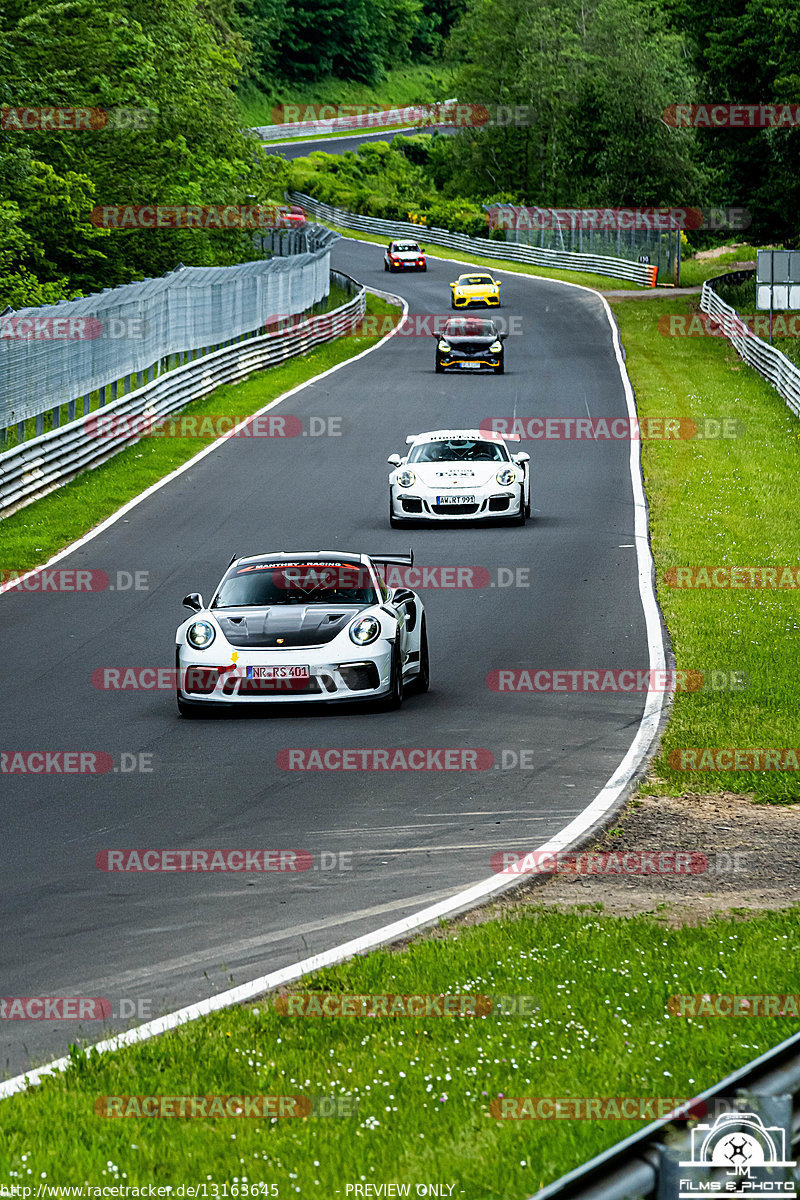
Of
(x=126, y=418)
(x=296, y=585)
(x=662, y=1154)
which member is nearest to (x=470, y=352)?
(x=126, y=418)

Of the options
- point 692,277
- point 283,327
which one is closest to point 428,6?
point 692,277

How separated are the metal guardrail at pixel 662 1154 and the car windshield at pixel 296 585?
1002 centimetres

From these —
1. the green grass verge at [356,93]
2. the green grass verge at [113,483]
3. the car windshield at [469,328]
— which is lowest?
the green grass verge at [113,483]

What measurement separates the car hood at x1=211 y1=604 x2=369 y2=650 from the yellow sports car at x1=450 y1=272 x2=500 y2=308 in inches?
1919

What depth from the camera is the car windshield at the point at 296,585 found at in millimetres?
14242

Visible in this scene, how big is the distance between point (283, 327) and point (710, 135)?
1663cm

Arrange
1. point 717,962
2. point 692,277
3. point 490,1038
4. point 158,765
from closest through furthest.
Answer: point 490,1038 → point 717,962 → point 158,765 → point 692,277

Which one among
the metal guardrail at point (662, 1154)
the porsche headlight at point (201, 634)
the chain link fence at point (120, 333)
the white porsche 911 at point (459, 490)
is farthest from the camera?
the chain link fence at point (120, 333)

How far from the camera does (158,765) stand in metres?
11.7

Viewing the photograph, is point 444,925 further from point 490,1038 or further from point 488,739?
point 488,739

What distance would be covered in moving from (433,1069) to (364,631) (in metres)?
7.70

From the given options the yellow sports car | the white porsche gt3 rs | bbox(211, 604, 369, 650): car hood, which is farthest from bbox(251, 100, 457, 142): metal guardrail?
bbox(211, 604, 369, 650): car hood

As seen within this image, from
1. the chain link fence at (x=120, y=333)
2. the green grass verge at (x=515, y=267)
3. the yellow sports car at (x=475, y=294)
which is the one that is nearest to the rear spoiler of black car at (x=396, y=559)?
the chain link fence at (x=120, y=333)

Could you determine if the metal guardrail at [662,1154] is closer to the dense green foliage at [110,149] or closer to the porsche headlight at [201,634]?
the porsche headlight at [201,634]
